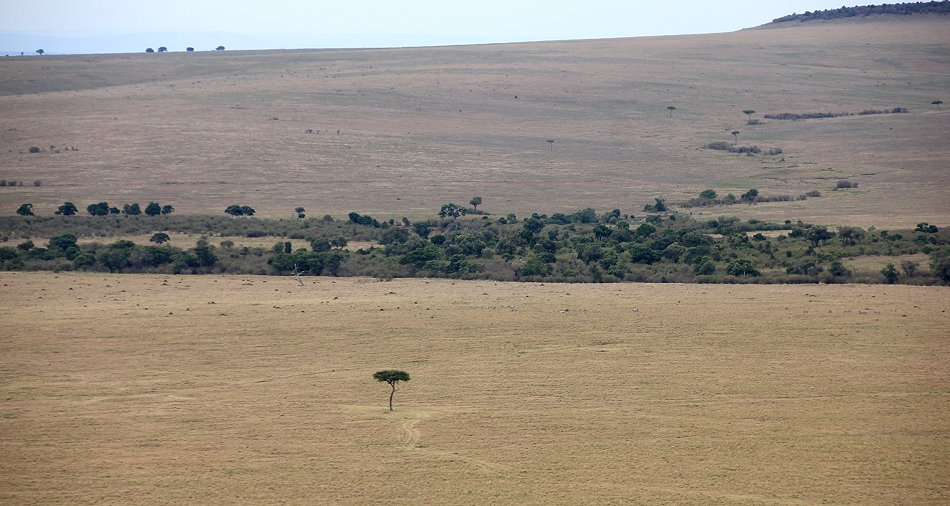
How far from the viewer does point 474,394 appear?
23672 mm

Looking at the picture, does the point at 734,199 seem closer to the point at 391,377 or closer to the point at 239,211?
the point at 239,211

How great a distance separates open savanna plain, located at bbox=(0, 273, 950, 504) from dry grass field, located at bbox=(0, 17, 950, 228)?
78.2 feet

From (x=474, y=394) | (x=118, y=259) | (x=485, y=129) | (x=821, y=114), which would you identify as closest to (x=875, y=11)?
(x=821, y=114)

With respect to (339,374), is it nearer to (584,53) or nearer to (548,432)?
(548,432)

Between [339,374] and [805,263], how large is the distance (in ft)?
69.4

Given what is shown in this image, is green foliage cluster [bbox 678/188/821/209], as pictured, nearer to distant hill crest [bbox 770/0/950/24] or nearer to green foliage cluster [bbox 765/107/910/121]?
green foliage cluster [bbox 765/107/910/121]

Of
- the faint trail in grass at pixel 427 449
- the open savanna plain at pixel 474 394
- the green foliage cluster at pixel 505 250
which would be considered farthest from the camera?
the green foliage cluster at pixel 505 250

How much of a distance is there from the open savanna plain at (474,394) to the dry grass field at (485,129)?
23850 mm

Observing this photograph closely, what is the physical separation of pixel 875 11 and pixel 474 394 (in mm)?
149268

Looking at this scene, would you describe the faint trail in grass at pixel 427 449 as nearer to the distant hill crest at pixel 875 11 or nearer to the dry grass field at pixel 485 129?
the dry grass field at pixel 485 129

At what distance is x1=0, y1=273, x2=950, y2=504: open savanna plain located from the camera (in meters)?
18.2

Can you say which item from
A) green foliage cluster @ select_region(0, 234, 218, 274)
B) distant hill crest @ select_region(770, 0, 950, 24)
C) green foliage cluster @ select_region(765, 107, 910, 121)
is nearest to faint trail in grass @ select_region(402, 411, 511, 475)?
green foliage cluster @ select_region(0, 234, 218, 274)

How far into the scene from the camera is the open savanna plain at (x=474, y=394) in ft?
59.7

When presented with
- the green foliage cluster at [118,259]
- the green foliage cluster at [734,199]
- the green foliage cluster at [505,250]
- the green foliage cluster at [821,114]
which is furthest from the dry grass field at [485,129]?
the green foliage cluster at [118,259]
